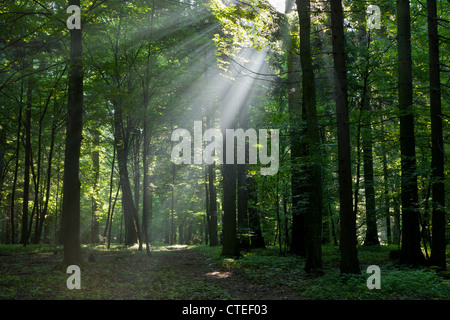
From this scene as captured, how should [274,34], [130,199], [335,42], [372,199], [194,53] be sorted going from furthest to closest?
[130,199], [194,53], [372,199], [274,34], [335,42]

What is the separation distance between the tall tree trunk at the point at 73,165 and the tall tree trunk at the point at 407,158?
956 cm

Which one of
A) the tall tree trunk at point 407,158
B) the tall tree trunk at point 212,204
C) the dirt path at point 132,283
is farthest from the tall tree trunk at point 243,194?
the tall tree trunk at point 407,158

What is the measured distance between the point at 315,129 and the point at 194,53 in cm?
932

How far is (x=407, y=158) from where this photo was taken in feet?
29.0

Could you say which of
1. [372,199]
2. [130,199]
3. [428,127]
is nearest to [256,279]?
[372,199]

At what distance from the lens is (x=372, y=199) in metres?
12.9

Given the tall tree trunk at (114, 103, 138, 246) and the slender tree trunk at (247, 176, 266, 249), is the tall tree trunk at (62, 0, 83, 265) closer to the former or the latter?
the slender tree trunk at (247, 176, 266, 249)

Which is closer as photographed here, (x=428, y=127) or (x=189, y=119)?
(x=428, y=127)

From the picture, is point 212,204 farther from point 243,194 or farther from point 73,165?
point 73,165

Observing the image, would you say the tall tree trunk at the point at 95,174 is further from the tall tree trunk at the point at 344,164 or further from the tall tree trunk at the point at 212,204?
the tall tree trunk at the point at 344,164

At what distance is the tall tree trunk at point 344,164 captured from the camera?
7.53 metres

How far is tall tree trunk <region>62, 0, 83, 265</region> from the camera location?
9.23 m

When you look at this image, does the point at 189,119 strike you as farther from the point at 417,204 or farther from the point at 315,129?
the point at 417,204

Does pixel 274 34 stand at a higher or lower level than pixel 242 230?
higher
